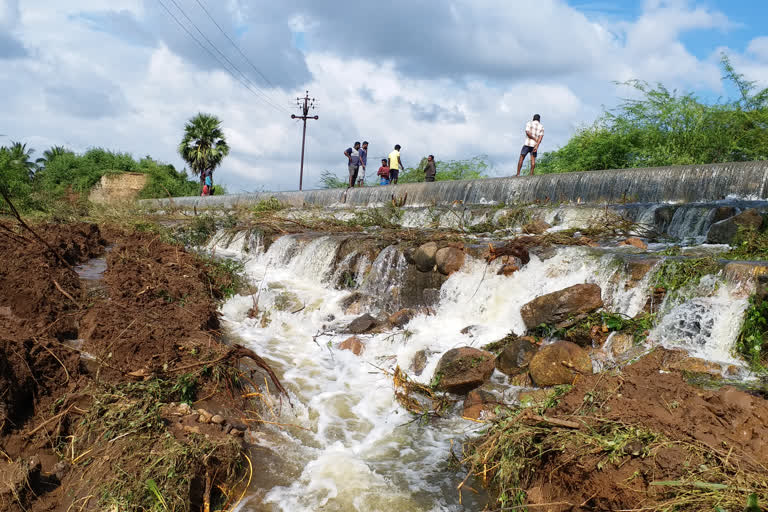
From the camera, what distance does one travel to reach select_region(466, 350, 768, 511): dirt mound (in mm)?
2531

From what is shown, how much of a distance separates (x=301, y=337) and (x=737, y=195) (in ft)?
25.5

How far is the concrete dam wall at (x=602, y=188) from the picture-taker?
357 inches

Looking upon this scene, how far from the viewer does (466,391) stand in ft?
Result: 16.5

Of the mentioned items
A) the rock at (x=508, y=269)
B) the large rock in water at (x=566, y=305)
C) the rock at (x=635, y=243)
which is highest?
the rock at (x=635, y=243)

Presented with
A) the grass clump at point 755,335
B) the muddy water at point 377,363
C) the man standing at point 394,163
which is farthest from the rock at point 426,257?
the man standing at point 394,163

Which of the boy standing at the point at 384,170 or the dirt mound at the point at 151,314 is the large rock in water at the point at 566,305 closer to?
the dirt mound at the point at 151,314

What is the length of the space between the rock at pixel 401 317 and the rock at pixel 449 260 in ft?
2.45

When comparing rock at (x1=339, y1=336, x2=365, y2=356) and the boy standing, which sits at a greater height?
the boy standing

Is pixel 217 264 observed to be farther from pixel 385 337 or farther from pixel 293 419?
pixel 293 419

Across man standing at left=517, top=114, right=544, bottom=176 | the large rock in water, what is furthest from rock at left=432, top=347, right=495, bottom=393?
man standing at left=517, top=114, right=544, bottom=176

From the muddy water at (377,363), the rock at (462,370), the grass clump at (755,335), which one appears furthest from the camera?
the rock at (462,370)

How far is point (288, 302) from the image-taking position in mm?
7934

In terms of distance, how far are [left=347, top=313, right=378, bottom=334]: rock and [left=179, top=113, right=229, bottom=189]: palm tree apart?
2657 centimetres

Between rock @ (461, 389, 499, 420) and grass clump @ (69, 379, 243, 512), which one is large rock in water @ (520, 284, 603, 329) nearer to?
rock @ (461, 389, 499, 420)
